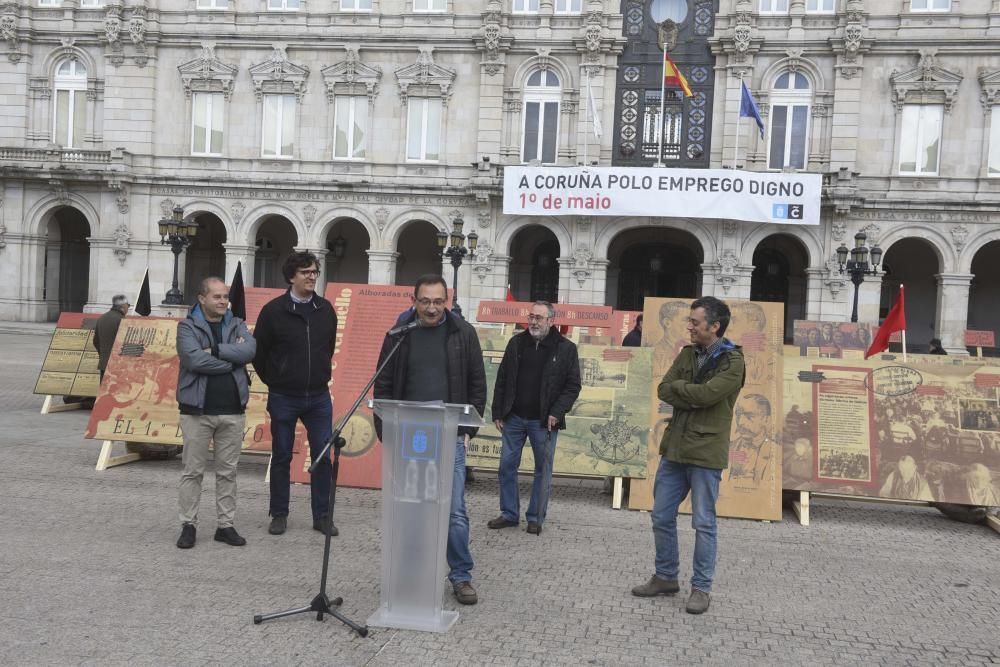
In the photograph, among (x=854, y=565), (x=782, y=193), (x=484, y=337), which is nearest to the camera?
(x=854, y=565)

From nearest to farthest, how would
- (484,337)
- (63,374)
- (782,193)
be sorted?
(484,337) → (63,374) → (782,193)

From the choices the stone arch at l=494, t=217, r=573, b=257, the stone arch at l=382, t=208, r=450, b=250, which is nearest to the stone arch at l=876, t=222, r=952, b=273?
the stone arch at l=494, t=217, r=573, b=257

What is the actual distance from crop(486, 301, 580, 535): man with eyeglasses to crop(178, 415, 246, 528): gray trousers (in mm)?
2344

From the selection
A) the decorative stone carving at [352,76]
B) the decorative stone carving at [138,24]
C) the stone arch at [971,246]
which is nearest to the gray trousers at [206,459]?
the decorative stone carving at [352,76]

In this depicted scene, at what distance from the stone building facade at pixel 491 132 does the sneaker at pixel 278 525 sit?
2157 cm

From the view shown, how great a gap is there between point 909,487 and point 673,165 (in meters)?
21.4

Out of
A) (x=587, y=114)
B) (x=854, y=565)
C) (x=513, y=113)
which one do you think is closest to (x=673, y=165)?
(x=587, y=114)

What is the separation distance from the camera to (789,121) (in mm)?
27625

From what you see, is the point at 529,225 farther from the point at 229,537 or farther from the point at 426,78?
the point at 229,537

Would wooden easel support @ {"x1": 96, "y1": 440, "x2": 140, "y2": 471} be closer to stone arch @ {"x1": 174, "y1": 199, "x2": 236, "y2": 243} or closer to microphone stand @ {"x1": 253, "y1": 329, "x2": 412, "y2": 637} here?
microphone stand @ {"x1": 253, "y1": 329, "x2": 412, "y2": 637}

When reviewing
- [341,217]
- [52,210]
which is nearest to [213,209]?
[341,217]

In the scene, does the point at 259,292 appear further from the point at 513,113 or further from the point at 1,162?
the point at 1,162

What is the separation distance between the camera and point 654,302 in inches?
343

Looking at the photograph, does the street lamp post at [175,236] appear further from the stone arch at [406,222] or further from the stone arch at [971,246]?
the stone arch at [971,246]
